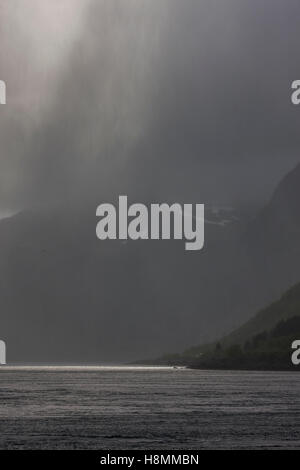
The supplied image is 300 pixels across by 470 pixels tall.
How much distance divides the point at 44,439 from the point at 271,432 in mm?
29159

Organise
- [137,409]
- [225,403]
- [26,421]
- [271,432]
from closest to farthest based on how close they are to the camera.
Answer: [271,432] → [26,421] → [137,409] → [225,403]
